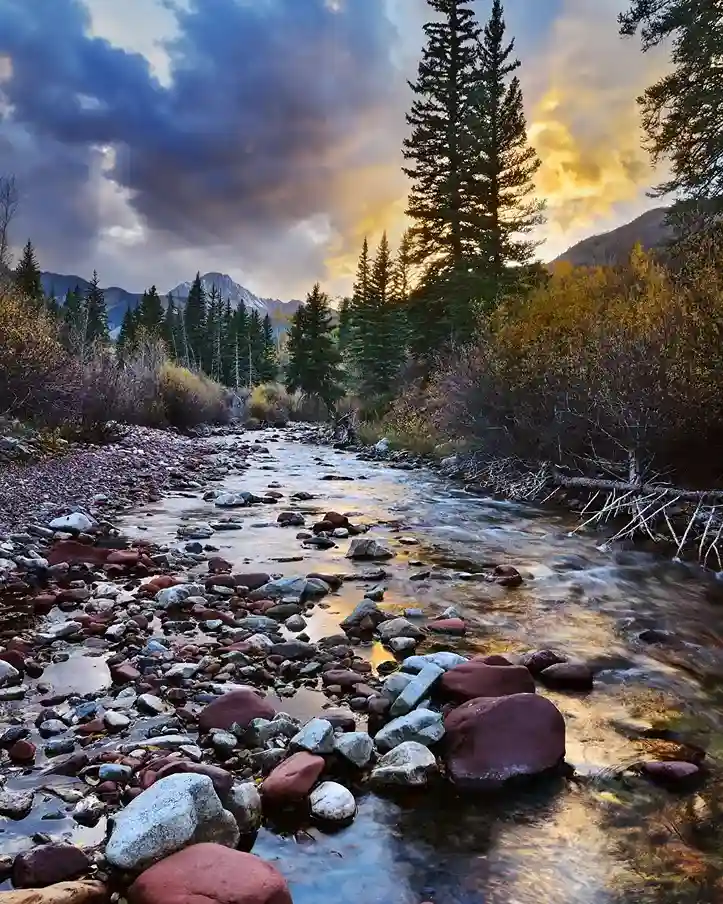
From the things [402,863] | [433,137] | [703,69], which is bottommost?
[402,863]

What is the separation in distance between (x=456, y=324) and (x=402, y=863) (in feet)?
76.7

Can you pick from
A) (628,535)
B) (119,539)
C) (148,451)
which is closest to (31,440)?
(148,451)

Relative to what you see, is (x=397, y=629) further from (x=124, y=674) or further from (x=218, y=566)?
(x=218, y=566)

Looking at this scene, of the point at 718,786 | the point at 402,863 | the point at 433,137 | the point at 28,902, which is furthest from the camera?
the point at 433,137

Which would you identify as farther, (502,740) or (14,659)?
(14,659)

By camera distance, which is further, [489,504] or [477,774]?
[489,504]

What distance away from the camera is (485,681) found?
165 inches

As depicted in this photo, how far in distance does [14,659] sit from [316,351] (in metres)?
39.9

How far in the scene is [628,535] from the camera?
31.9 ft

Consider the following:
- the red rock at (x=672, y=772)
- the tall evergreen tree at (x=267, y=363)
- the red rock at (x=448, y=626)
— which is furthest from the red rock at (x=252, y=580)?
the tall evergreen tree at (x=267, y=363)

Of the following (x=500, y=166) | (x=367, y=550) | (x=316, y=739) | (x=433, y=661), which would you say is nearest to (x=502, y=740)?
(x=316, y=739)

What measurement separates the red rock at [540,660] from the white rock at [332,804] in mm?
2118

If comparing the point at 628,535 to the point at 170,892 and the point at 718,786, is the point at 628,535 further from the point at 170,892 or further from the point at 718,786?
the point at 170,892

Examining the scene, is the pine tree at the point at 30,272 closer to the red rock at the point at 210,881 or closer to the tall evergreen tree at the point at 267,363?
the tall evergreen tree at the point at 267,363
